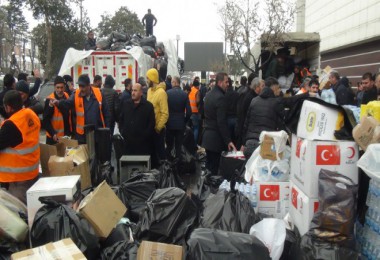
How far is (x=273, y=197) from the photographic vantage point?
4328 millimetres

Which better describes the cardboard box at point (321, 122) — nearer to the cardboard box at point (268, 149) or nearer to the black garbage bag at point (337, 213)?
the black garbage bag at point (337, 213)

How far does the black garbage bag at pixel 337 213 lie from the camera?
3.11 metres

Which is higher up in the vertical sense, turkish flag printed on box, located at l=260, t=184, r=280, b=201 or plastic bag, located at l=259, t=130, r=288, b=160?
plastic bag, located at l=259, t=130, r=288, b=160

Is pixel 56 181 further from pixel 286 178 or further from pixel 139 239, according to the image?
pixel 286 178

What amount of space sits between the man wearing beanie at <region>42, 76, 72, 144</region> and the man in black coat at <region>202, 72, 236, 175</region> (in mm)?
2125

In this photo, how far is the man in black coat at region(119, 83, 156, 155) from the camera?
6.41 meters

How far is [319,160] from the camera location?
3387 millimetres

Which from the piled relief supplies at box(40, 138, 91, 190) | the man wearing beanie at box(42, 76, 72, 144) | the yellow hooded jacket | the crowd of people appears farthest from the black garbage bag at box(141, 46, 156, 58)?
the piled relief supplies at box(40, 138, 91, 190)

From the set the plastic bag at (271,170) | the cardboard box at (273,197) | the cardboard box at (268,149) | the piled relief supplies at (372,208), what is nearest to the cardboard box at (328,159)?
the piled relief supplies at (372,208)

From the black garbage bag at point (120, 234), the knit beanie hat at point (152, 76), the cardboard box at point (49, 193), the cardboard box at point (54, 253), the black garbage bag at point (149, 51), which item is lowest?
the black garbage bag at point (120, 234)

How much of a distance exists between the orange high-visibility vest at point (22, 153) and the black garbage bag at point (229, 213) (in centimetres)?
203

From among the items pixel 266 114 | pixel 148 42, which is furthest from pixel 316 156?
pixel 148 42

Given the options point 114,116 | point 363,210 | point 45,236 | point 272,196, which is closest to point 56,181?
point 45,236

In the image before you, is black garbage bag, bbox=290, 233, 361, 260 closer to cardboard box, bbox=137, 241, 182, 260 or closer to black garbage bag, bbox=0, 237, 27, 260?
cardboard box, bbox=137, 241, 182, 260
